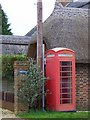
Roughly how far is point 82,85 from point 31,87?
106 inches

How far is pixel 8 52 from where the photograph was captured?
27250mm

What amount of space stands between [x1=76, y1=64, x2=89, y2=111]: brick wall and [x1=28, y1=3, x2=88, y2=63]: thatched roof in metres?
0.43

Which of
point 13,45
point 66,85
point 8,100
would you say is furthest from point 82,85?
point 13,45

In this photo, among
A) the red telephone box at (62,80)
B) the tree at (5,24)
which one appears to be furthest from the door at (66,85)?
the tree at (5,24)

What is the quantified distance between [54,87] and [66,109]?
0.96 metres

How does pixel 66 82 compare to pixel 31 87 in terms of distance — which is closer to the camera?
pixel 31 87

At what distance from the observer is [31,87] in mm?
13750

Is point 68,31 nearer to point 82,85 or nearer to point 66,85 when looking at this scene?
point 82,85

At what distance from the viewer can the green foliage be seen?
13.8m

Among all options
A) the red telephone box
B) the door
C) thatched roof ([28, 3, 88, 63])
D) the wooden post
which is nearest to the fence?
the red telephone box

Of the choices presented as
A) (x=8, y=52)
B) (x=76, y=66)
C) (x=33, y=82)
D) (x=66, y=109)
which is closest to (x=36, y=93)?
(x=33, y=82)

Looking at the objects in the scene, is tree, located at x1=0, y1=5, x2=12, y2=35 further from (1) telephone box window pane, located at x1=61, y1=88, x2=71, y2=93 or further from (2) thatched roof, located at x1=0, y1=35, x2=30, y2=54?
(1) telephone box window pane, located at x1=61, y1=88, x2=71, y2=93

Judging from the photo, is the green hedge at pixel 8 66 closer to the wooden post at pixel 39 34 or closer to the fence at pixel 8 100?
the fence at pixel 8 100

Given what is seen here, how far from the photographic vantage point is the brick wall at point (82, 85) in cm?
1535
